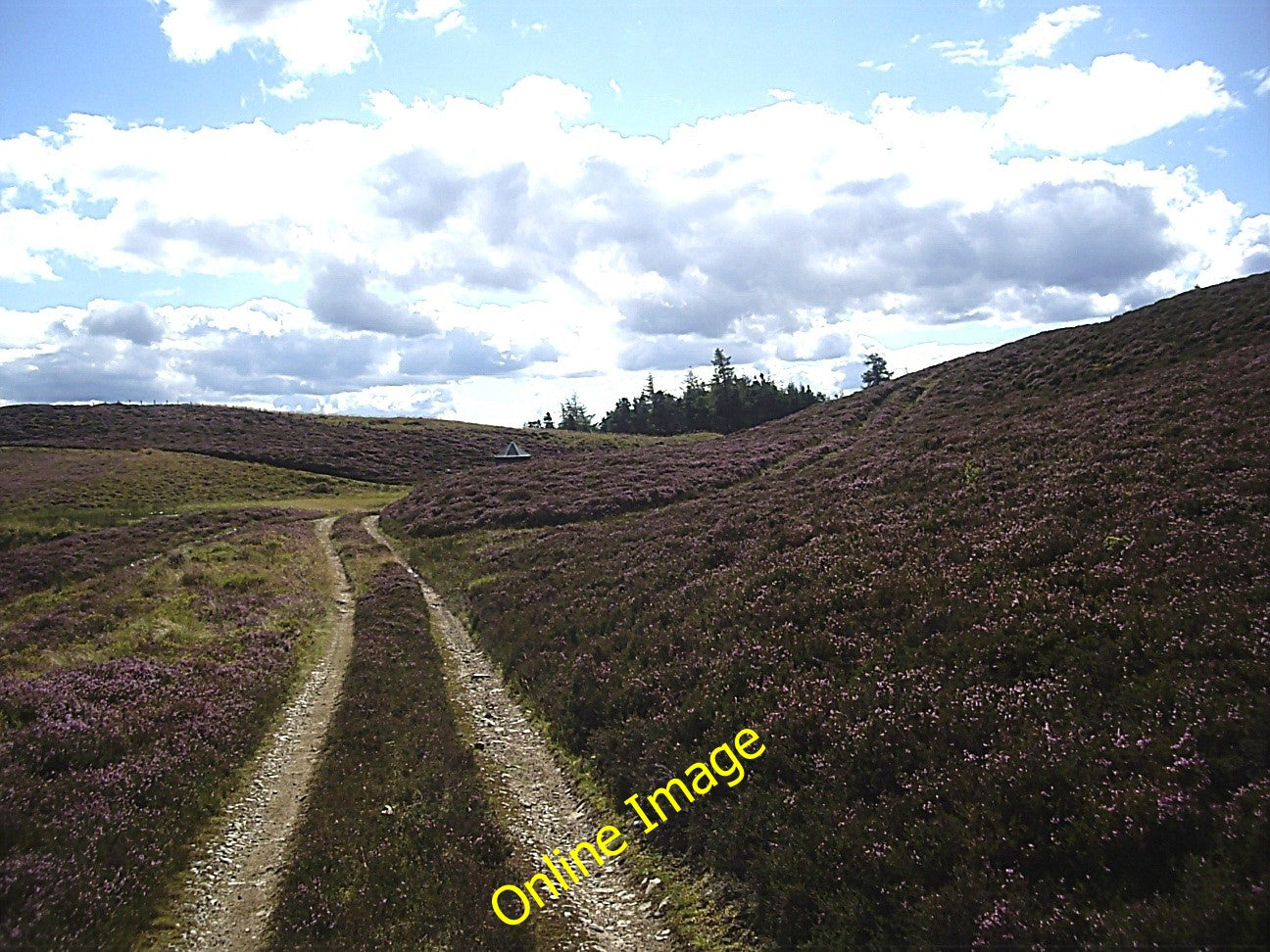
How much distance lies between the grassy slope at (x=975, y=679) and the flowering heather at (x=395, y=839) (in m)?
2.64

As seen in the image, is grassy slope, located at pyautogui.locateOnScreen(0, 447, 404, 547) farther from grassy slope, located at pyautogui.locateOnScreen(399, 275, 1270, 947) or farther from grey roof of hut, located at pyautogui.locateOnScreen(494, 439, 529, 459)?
grassy slope, located at pyautogui.locateOnScreen(399, 275, 1270, 947)

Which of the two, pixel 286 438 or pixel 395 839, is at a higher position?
pixel 286 438

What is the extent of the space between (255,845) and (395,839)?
229 centimetres

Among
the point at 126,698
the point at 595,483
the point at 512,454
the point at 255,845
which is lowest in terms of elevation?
the point at 255,845

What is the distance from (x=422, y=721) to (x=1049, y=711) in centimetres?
1204

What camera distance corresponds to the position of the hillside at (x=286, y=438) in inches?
3273

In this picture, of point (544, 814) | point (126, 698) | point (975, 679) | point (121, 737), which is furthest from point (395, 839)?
point (975, 679)

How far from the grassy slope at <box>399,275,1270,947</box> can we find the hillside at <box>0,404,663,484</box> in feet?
187

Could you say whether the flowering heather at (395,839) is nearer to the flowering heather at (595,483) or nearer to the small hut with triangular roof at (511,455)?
the flowering heather at (595,483)

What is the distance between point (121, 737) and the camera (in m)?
12.5

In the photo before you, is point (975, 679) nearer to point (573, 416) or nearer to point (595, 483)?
point (595, 483)

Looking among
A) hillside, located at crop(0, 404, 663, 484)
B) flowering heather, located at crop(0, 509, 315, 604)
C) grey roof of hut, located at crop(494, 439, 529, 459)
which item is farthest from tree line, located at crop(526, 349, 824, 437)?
flowering heather, located at crop(0, 509, 315, 604)

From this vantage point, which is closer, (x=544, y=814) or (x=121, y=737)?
(x=544, y=814)

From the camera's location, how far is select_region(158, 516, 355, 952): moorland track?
28.6 ft
